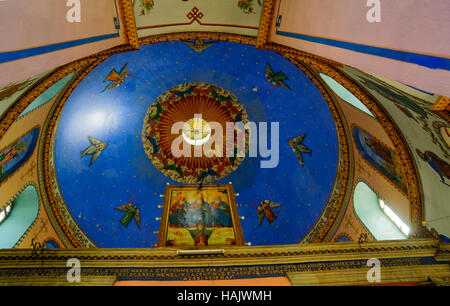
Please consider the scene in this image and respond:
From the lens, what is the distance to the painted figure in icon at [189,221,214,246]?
27.9 ft

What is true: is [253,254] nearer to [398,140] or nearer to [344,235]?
[398,140]

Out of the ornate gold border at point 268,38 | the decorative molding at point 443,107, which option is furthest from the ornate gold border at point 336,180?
the decorative molding at point 443,107

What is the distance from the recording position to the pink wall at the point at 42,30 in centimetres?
367

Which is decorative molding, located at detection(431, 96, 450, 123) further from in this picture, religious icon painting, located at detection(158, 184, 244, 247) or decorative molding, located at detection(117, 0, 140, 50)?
decorative molding, located at detection(117, 0, 140, 50)

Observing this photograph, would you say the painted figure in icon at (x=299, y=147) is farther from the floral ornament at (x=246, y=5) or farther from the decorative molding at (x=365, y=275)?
the decorative molding at (x=365, y=275)

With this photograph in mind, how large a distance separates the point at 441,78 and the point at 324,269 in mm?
4575

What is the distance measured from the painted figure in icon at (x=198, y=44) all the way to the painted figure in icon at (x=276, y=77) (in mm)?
2307

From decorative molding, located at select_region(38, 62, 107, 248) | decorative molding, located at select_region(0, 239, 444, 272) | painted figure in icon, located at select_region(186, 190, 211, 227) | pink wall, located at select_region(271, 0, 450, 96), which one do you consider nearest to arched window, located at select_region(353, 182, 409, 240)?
decorative molding, located at select_region(0, 239, 444, 272)

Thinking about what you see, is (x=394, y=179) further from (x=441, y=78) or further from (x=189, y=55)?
(x=189, y=55)

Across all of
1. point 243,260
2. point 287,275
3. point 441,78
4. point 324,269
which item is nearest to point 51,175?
point 243,260

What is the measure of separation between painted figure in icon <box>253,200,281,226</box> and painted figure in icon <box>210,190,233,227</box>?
203cm

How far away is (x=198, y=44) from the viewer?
10.4 metres

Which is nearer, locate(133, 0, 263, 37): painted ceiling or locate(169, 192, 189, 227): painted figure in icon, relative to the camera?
locate(133, 0, 263, 37): painted ceiling

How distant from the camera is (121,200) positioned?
1205 cm
